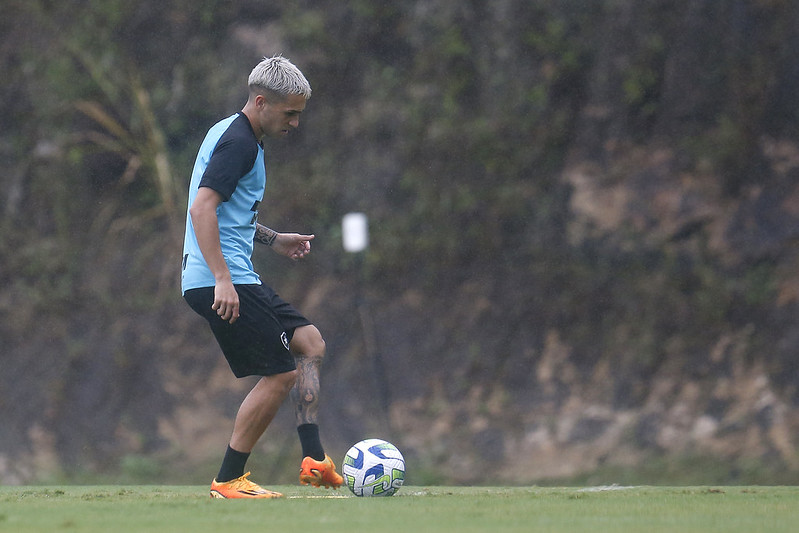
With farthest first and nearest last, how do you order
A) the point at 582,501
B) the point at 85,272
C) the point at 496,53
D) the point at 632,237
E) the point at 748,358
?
the point at 85,272 < the point at 496,53 < the point at 632,237 < the point at 748,358 < the point at 582,501

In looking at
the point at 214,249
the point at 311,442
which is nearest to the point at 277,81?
the point at 214,249

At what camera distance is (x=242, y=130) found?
5.00 metres

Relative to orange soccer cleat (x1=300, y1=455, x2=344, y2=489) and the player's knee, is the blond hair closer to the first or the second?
the player's knee

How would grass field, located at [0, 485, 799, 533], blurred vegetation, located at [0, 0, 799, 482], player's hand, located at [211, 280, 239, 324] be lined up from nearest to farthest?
grass field, located at [0, 485, 799, 533], player's hand, located at [211, 280, 239, 324], blurred vegetation, located at [0, 0, 799, 482]

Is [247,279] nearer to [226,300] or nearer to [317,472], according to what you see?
[226,300]

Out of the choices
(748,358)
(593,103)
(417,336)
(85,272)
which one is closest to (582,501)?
(748,358)

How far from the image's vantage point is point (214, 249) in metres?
4.83

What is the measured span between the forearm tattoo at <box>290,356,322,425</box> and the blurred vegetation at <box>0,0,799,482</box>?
18.1 ft

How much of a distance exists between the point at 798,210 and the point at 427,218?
143 inches

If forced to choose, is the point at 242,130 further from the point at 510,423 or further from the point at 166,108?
the point at 166,108

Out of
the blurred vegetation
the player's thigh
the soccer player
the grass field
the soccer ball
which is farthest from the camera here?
the blurred vegetation

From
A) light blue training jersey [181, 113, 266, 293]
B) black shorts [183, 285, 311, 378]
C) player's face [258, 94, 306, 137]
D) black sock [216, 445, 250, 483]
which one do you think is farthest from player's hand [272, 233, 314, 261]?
black sock [216, 445, 250, 483]

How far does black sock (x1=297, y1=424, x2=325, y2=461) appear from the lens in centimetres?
515

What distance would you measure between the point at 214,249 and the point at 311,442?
106 centimetres
